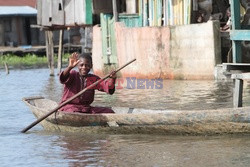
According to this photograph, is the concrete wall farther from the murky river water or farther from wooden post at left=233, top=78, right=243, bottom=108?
wooden post at left=233, top=78, right=243, bottom=108

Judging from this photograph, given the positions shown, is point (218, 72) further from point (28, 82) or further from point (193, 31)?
point (28, 82)

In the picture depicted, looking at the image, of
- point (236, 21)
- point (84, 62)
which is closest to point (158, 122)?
point (84, 62)

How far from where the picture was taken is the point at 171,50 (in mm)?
18797

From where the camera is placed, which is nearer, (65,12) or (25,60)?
(65,12)

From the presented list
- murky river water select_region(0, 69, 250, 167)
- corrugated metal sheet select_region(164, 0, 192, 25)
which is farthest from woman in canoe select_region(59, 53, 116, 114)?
corrugated metal sheet select_region(164, 0, 192, 25)

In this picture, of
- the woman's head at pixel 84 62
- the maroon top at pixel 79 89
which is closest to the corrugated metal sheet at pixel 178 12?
the maroon top at pixel 79 89

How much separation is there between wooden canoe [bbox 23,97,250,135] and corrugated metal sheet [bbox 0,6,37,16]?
86.3 ft

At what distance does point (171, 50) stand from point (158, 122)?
9.40 m

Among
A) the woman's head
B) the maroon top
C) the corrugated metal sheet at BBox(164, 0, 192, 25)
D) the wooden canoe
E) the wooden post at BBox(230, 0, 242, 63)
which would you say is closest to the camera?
the wooden canoe

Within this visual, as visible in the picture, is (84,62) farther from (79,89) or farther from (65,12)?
(65,12)

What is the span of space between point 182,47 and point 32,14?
64.9ft

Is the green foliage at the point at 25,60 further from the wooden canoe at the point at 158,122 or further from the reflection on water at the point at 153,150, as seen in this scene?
the reflection on water at the point at 153,150

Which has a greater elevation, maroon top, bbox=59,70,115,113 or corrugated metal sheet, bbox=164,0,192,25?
corrugated metal sheet, bbox=164,0,192,25

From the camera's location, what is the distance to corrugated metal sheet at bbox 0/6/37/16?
3650 cm
